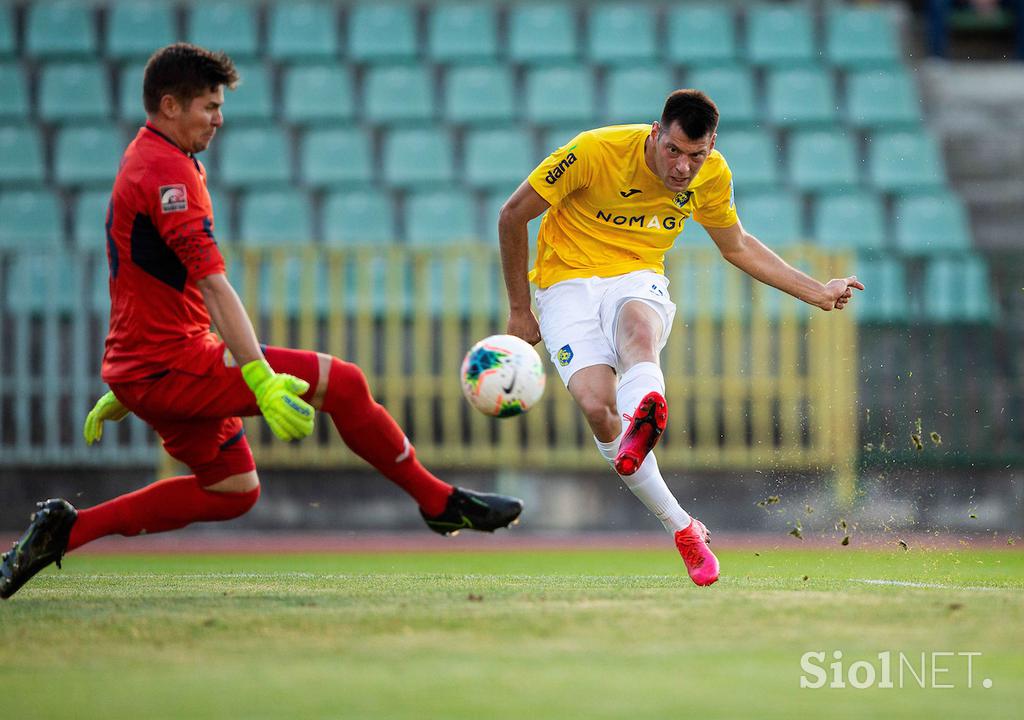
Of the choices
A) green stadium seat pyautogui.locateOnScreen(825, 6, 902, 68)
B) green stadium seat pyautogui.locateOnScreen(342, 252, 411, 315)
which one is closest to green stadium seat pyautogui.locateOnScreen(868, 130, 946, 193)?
green stadium seat pyautogui.locateOnScreen(825, 6, 902, 68)

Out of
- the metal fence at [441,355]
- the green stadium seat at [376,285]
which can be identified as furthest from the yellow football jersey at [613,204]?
the green stadium seat at [376,285]

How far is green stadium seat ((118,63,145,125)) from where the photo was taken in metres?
15.7

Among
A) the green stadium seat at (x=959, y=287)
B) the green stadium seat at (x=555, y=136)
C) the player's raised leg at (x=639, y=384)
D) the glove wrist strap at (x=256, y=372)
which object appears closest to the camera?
the glove wrist strap at (x=256, y=372)

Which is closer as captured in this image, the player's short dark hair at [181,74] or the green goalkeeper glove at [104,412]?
the player's short dark hair at [181,74]

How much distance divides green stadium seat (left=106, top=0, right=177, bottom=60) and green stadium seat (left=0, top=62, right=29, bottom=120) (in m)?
1.02

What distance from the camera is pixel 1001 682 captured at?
3.97 metres

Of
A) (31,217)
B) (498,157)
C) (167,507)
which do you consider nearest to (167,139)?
(167,507)

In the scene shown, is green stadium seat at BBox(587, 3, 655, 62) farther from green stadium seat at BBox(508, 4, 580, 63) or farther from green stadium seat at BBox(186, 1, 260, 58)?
green stadium seat at BBox(186, 1, 260, 58)

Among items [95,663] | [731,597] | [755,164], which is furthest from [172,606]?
[755,164]

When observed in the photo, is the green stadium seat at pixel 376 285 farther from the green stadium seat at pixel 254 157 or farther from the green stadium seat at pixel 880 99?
the green stadium seat at pixel 880 99

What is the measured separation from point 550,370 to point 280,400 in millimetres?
7497

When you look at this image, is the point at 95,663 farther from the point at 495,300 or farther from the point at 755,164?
the point at 755,164

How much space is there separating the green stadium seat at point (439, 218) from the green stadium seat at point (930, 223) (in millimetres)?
4331

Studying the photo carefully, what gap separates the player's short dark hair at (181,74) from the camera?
573cm
